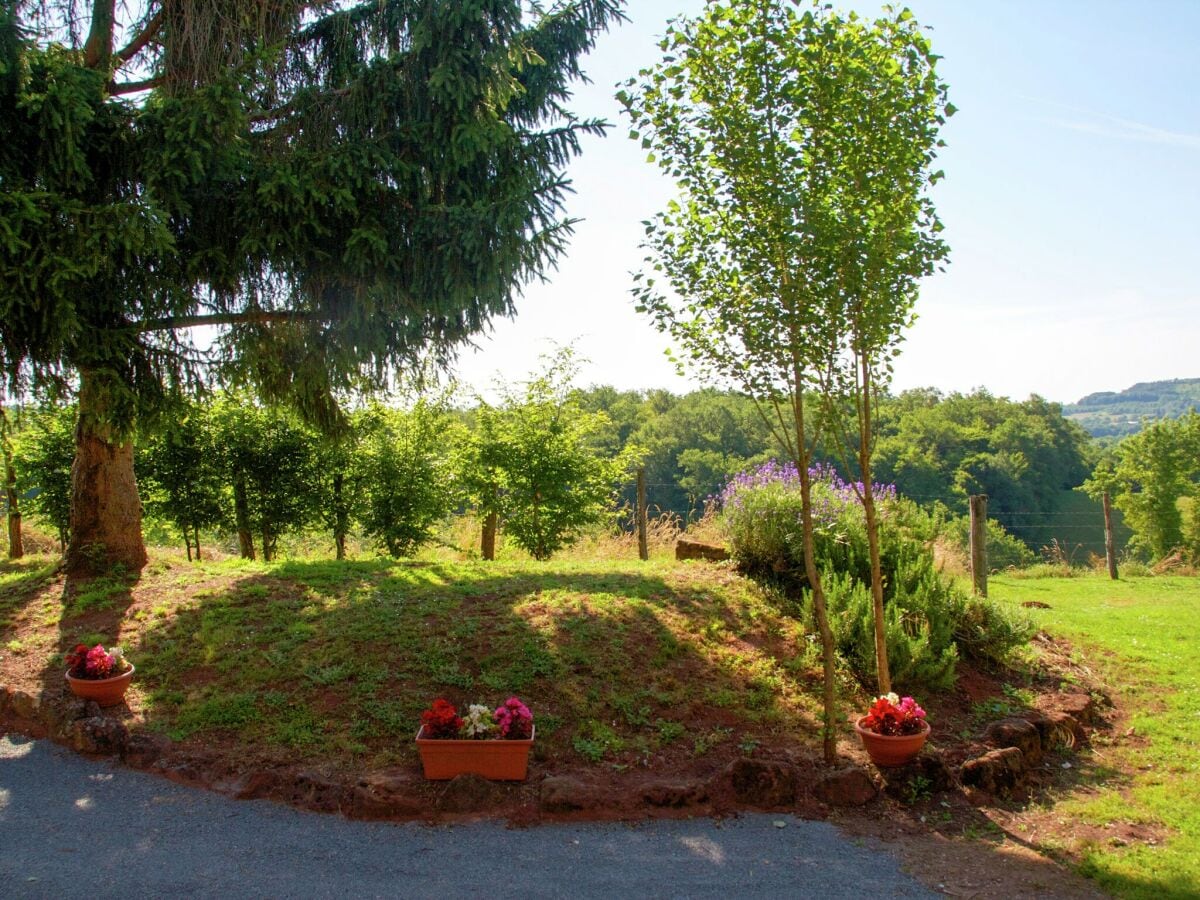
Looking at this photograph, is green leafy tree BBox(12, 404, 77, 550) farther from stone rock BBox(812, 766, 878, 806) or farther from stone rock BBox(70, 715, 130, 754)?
stone rock BBox(812, 766, 878, 806)

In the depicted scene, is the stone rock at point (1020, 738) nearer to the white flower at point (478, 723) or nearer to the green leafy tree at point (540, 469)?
the white flower at point (478, 723)

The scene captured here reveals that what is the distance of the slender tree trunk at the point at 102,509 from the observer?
8.45 m

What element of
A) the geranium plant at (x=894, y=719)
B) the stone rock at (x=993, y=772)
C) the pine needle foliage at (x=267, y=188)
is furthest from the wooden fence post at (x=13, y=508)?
the stone rock at (x=993, y=772)

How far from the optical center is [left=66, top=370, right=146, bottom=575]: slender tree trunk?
27.7ft

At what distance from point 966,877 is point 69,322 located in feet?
22.7

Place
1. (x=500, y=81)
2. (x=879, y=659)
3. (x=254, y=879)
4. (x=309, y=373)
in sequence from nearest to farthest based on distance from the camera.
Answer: (x=254, y=879) → (x=879, y=659) → (x=500, y=81) → (x=309, y=373)

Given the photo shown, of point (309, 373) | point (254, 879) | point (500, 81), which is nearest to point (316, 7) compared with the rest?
point (500, 81)

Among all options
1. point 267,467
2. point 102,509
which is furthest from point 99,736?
point 267,467

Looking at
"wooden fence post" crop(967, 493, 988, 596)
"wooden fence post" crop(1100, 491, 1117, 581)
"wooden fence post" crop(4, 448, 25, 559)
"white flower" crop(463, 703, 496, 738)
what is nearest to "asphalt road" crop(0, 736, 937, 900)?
"white flower" crop(463, 703, 496, 738)

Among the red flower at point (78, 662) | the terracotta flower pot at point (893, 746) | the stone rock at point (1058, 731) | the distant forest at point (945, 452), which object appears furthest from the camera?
the distant forest at point (945, 452)

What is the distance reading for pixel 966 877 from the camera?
3.91 meters

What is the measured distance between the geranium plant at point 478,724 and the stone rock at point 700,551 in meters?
4.41

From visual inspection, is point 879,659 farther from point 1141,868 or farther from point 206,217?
point 206,217

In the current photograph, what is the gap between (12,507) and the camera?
12.7 meters
